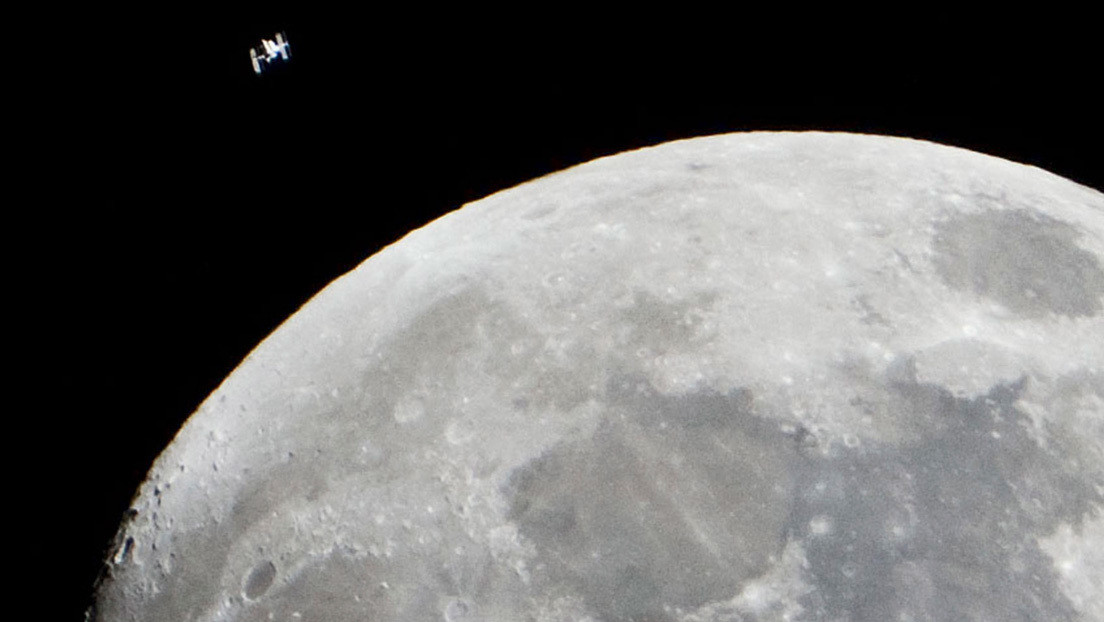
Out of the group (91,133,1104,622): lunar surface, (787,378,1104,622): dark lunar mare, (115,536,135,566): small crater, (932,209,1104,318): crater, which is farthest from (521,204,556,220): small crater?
(115,536,135,566): small crater

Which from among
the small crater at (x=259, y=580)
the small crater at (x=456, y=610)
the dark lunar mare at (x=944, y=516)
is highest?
the dark lunar mare at (x=944, y=516)

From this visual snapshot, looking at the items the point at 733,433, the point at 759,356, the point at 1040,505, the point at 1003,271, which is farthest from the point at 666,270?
the point at 1040,505

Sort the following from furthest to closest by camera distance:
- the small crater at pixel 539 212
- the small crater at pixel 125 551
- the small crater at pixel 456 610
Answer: the small crater at pixel 539 212, the small crater at pixel 125 551, the small crater at pixel 456 610

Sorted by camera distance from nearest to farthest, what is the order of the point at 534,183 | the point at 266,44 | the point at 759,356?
→ 1. the point at 759,356
2. the point at 534,183
3. the point at 266,44

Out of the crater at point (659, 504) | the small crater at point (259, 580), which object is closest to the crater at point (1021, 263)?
the crater at point (659, 504)

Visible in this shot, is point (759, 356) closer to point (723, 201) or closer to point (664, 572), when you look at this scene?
point (664, 572)

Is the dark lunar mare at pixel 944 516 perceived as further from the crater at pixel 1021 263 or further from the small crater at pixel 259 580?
the small crater at pixel 259 580

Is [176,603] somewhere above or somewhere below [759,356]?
below

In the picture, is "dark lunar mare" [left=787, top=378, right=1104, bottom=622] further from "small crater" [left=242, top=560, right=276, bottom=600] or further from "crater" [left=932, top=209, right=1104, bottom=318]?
"small crater" [left=242, top=560, right=276, bottom=600]
